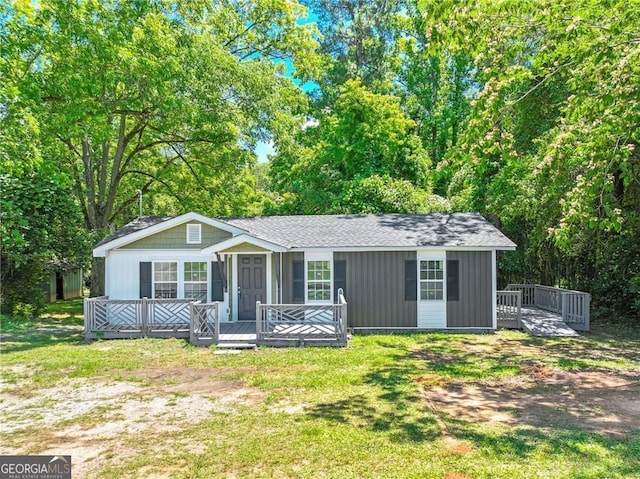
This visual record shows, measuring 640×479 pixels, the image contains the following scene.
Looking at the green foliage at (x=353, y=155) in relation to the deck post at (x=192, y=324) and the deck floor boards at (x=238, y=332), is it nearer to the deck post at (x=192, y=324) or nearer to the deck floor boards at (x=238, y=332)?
the deck floor boards at (x=238, y=332)

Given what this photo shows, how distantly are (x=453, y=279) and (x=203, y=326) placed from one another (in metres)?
7.06

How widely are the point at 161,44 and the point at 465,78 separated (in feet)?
63.6

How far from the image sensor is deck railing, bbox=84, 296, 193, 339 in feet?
39.4

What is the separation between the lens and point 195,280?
1317 centimetres

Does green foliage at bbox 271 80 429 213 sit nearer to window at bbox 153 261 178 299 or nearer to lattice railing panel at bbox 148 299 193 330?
window at bbox 153 261 178 299

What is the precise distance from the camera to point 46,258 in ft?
54.8

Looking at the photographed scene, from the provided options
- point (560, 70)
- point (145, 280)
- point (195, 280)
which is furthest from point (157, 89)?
point (560, 70)

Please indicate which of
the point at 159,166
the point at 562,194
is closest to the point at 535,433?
the point at 562,194

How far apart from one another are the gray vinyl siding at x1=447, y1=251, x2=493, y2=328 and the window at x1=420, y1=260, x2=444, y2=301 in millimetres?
394

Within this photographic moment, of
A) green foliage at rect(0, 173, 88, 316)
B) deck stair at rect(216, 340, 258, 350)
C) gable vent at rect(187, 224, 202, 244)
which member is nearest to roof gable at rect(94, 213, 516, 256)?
gable vent at rect(187, 224, 202, 244)

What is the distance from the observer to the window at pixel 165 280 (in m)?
13.1

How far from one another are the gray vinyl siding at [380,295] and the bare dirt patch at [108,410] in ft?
17.0

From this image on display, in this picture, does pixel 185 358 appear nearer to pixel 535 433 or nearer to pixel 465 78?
pixel 535 433

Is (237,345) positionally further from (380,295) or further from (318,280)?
(380,295)
